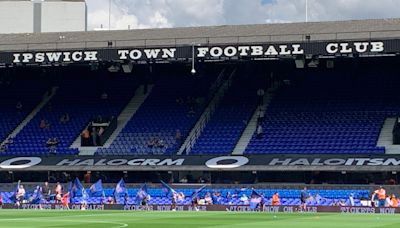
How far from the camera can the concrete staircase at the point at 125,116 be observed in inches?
2667

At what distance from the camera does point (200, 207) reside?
2221 inches

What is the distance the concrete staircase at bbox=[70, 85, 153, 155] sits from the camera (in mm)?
67750

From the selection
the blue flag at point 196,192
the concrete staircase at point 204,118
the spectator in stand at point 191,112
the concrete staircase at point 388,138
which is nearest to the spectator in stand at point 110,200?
the blue flag at point 196,192

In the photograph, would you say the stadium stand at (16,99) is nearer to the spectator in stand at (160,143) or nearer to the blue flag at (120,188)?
the spectator in stand at (160,143)

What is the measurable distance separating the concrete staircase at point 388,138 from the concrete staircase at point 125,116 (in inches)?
746

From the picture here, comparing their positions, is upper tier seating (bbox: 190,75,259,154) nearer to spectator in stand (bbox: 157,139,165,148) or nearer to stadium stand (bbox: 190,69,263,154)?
stadium stand (bbox: 190,69,263,154)

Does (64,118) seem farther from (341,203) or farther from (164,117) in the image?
(341,203)

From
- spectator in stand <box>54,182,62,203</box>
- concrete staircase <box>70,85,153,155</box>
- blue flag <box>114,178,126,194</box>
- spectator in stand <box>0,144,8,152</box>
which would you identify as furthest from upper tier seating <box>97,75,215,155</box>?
spectator in stand <box>0,144,8,152</box>

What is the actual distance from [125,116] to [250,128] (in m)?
10.1

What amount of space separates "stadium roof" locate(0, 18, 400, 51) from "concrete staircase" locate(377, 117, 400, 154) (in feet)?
19.0

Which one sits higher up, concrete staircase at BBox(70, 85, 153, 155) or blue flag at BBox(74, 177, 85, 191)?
concrete staircase at BBox(70, 85, 153, 155)

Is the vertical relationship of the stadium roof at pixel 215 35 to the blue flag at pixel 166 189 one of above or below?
above

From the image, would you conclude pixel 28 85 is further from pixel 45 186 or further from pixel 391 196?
pixel 391 196

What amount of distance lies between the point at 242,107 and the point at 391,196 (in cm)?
1638
